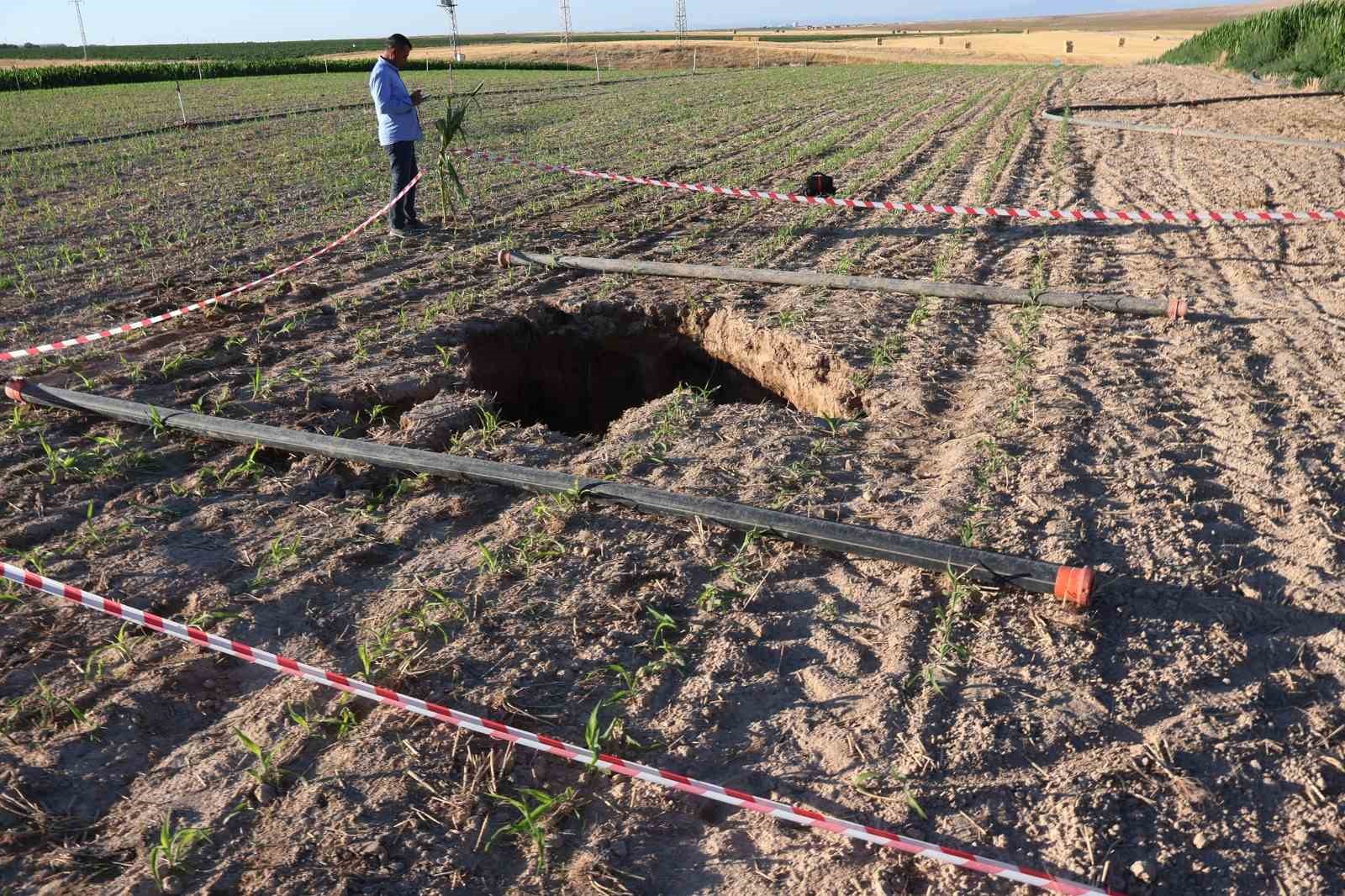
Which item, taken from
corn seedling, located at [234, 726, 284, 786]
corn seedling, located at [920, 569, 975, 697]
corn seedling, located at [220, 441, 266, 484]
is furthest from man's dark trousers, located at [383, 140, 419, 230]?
corn seedling, located at [920, 569, 975, 697]

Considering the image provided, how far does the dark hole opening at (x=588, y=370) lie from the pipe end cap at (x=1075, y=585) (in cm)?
339

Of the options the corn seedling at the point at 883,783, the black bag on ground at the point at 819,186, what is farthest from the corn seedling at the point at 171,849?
the black bag on ground at the point at 819,186

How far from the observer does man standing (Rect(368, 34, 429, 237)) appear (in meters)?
8.72

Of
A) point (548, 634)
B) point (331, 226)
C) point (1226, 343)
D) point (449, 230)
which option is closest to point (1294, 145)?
point (1226, 343)

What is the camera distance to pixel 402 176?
30.1 ft

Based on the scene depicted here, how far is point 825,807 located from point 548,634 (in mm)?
1238

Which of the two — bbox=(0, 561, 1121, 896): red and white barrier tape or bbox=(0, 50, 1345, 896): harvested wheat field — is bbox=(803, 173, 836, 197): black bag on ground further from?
bbox=(0, 561, 1121, 896): red and white barrier tape

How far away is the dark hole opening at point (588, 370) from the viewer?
22.0 feet

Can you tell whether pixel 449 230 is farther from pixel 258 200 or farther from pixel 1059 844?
pixel 1059 844

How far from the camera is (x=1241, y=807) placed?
2.58 metres

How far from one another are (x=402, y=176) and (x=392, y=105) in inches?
27.1

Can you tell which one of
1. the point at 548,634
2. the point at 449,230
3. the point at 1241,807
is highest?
the point at 449,230

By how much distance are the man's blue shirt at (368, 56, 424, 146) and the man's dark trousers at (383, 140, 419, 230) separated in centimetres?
9

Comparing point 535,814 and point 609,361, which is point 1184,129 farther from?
point 535,814
